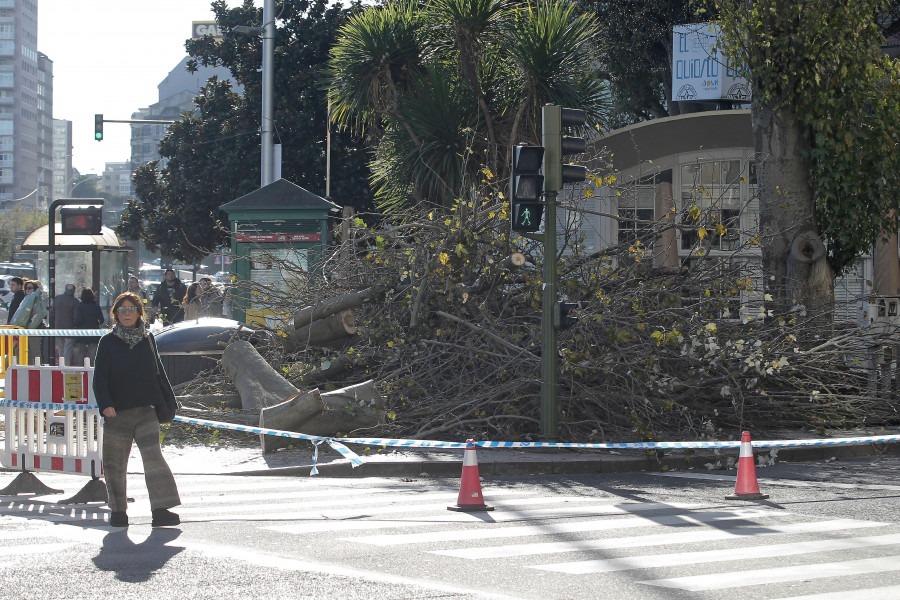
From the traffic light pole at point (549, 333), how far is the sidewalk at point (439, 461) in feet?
1.19

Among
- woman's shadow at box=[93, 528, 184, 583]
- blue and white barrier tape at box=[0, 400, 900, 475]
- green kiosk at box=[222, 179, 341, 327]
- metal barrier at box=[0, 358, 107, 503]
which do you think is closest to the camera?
woman's shadow at box=[93, 528, 184, 583]

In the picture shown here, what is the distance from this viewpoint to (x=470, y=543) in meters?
6.98

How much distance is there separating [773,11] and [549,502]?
27.6 ft

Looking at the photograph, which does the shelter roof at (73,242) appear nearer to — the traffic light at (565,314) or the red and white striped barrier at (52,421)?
the red and white striped barrier at (52,421)

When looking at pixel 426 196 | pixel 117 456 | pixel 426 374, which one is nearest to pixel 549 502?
pixel 117 456

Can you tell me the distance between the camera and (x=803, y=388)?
1295 centimetres

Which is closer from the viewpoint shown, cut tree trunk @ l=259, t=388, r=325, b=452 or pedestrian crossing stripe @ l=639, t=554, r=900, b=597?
pedestrian crossing stripe @ l=639, t=554, r=900, b=597

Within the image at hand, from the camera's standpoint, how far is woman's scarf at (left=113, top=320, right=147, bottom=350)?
8.02 metres

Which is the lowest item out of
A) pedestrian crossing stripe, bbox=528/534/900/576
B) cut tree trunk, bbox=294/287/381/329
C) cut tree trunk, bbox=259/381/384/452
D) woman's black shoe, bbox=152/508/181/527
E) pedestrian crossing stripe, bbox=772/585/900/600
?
pedestrian crossing stripe, bbox=772/585/900/600

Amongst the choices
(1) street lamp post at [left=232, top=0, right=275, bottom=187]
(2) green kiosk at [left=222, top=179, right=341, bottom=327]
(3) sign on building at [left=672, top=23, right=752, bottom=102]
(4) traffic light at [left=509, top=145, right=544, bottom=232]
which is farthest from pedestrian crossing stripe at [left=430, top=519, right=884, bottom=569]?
(1) street lamp post at [left=232, top=0, right=275, bottom=187]

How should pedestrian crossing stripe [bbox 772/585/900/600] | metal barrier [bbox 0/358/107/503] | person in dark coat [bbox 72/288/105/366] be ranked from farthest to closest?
person in dark coat [bbox 72/288/105/366], metal barrier [bbox 0/358/107/503], pedestrian crossing stripe [bbox 772/585/900/600]

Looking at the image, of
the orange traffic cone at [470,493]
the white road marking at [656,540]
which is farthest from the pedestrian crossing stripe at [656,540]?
the orange traffic cone at [470,493]

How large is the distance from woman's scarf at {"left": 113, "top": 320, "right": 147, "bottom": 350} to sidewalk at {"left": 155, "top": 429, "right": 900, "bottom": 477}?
2771mm

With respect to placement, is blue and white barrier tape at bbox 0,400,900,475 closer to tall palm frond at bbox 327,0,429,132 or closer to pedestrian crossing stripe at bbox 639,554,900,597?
pedestrian crossing stripe at bbox 639,554,900,597
